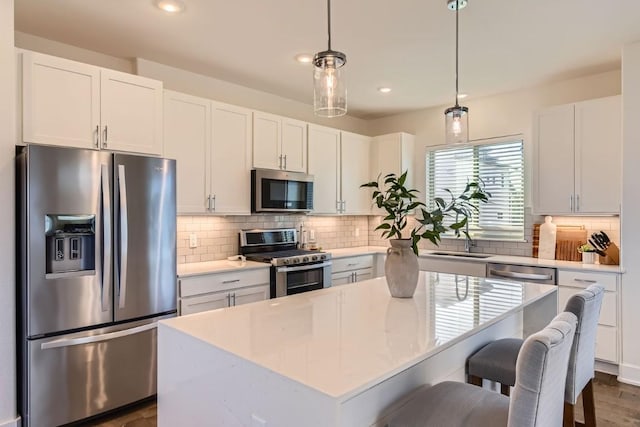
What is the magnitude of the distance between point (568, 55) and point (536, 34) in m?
0.65

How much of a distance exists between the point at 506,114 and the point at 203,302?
3724 millimetres

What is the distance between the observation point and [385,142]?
514cm

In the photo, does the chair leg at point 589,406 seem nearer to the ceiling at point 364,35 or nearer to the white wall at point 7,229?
the ceiling at point 364,35

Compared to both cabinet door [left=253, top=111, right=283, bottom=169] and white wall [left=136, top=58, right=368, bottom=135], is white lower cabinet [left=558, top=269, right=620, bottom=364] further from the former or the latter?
white wall [left=136, top=58, right=368, bottom=135]

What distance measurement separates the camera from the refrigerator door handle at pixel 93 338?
7.80ft

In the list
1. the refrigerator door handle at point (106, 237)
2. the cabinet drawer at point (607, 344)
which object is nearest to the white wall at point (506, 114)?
the cabinet drawer at point (607, 344)

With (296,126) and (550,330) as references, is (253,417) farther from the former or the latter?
(296,126)

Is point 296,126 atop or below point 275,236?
atop

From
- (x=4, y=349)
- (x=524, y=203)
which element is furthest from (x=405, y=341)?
(x=524, y=203)

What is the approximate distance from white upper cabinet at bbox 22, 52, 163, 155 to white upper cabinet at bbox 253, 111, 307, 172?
1027 millimetres

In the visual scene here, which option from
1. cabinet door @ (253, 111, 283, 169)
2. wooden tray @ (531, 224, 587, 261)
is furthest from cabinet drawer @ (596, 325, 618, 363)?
cabinet door @ (253, 111, 283, 169)

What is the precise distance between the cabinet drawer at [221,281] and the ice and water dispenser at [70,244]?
71 centimetres

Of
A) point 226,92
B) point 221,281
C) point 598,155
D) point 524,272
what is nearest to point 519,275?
point 524,272

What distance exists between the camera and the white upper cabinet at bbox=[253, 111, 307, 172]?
12.9 ft
